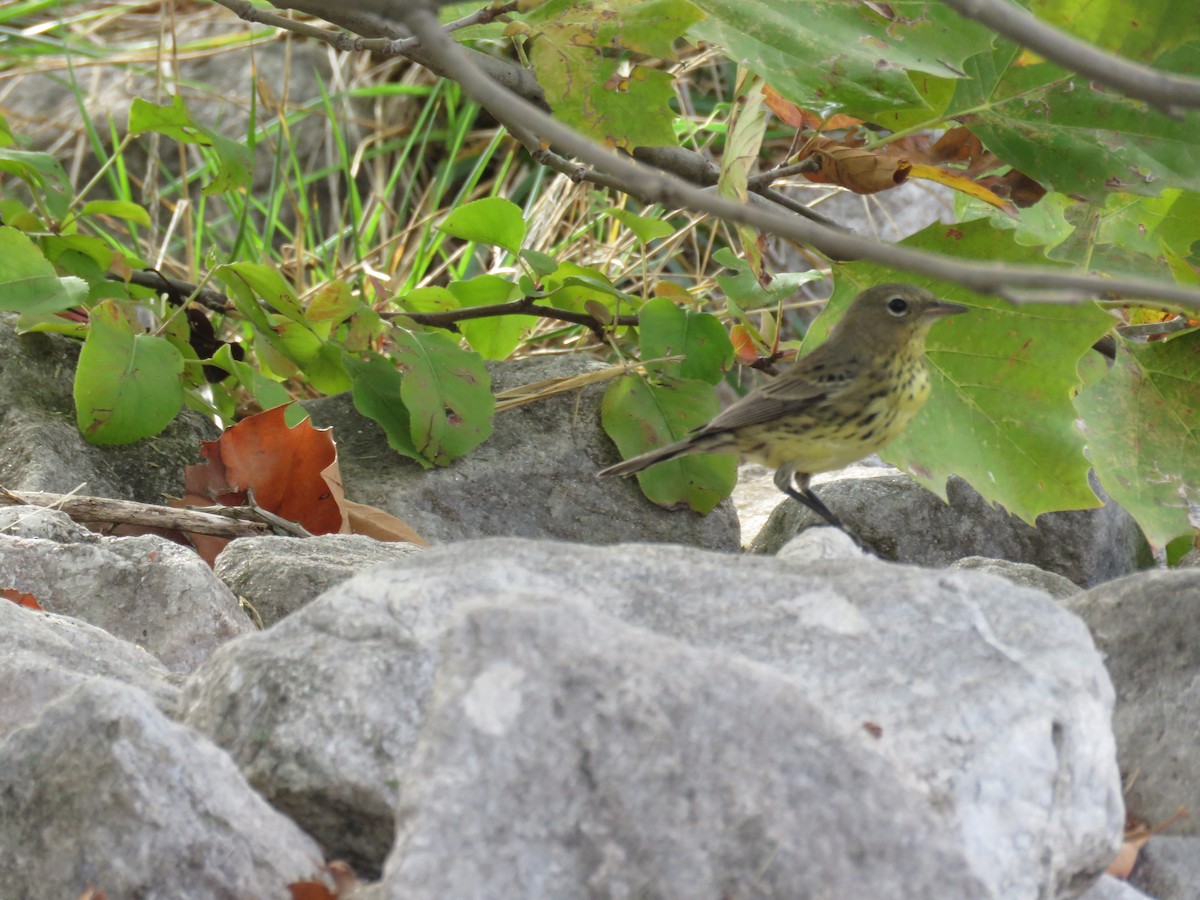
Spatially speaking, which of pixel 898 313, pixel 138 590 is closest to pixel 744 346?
pixel 898 313

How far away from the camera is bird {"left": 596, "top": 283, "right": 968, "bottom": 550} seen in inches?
142

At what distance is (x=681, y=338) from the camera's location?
13.6 ft

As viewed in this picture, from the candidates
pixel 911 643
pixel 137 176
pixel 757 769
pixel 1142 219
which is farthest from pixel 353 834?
pixel 137 176

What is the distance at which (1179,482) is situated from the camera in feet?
10.7

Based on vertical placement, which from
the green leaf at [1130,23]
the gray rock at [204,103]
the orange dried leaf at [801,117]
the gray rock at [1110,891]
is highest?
the green leaf at [1130,23]

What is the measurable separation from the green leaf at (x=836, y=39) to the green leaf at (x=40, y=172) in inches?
82.7

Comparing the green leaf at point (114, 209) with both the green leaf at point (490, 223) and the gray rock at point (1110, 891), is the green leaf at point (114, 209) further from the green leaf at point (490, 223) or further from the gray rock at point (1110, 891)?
the gray rock at point (1110, 891)

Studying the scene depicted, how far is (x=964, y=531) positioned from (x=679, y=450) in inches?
41.8

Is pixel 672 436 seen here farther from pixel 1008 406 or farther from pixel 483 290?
pixel 1008 406

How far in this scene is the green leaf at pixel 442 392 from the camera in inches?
152

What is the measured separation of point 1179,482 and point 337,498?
2.12m

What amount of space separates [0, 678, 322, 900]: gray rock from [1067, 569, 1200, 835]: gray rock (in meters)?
1.29

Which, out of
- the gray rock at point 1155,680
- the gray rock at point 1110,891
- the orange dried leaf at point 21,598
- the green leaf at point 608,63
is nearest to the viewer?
the gray rock at point 1110,891

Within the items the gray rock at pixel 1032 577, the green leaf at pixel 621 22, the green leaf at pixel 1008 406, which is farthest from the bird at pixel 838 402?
the green leaf at pixel 621 22
